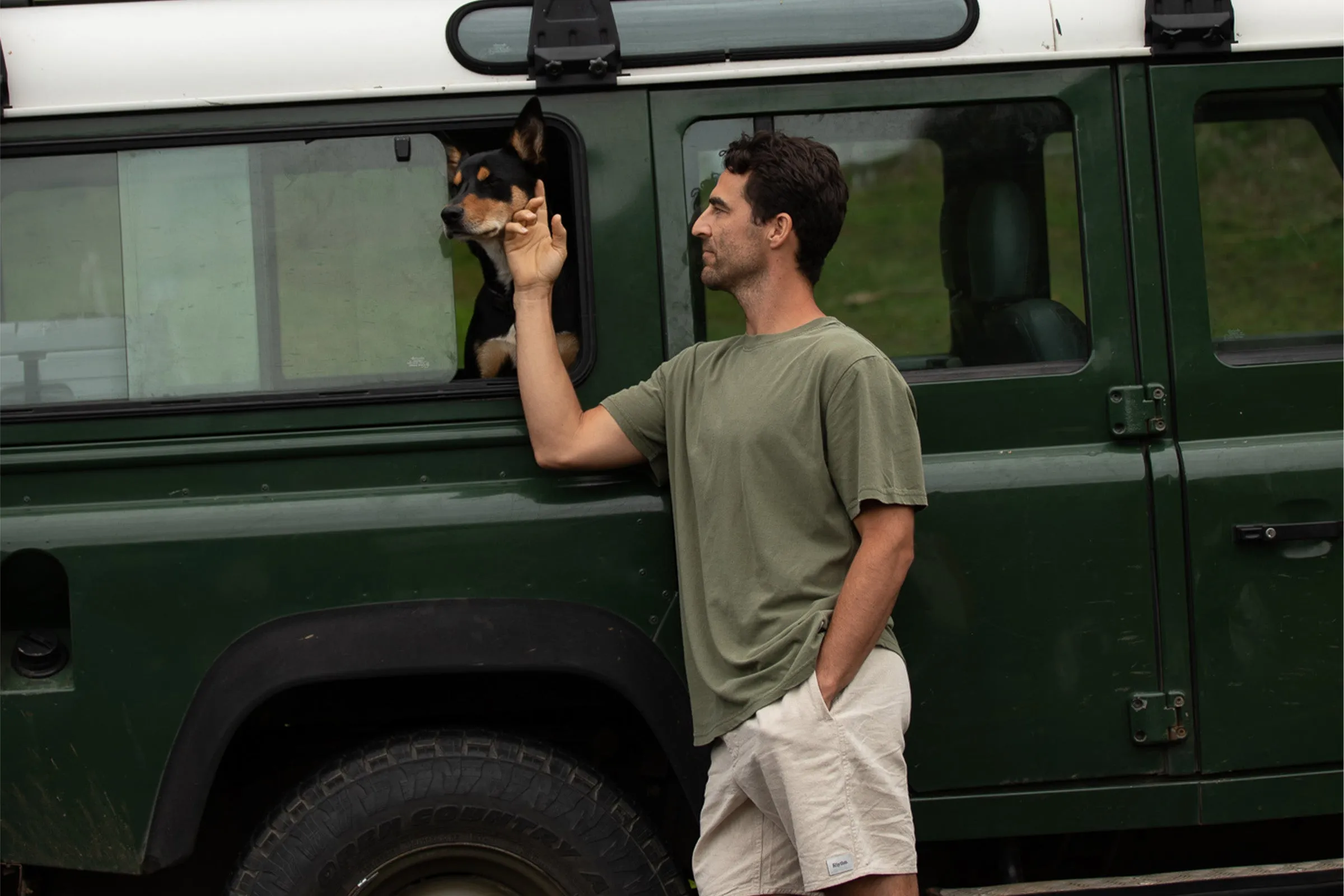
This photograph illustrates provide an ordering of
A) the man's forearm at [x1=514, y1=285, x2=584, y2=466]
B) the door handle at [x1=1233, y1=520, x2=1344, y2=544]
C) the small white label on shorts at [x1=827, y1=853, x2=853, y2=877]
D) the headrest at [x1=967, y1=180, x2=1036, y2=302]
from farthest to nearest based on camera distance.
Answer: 1. the headrest at [x1=967, y1=180, x2=1036, y2=302]
2. the door handle at [x1=1233, y1=520, x2=1344, y2=544]
3. the man's forearm at [x1=514, y1=285, x2=584, y2=466]
4. the small white label on shorts at [x1=827, y1=853, x2=853, y2=877]

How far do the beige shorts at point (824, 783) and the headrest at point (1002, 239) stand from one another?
890 millimetres

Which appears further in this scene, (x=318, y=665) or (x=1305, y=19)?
(x=1305, y=19)

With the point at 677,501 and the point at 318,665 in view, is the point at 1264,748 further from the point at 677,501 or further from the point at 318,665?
the point at 318,665

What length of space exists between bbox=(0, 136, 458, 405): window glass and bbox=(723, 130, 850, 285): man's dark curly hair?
691 millimetres

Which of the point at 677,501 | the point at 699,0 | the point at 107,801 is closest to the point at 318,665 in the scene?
the point at 107,801

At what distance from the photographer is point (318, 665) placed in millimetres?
2592

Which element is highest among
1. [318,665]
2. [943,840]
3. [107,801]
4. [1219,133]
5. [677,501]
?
[1219,133]

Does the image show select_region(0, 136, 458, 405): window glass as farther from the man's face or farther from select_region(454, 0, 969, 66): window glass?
the man's face

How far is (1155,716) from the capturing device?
272 cm

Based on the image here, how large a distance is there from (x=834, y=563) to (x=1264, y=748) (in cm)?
109

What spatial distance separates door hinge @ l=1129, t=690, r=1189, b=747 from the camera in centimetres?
272

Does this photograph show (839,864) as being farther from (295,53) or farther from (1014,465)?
(295,53)

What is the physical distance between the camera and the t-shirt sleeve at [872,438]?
2.30 meters

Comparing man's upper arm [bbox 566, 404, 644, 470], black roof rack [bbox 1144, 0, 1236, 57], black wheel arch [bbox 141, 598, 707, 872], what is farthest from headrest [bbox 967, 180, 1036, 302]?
black wheel arch [bbox 141, 598, 707, 872]
